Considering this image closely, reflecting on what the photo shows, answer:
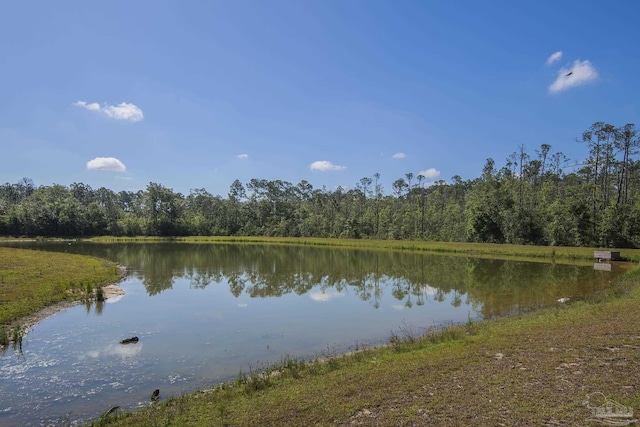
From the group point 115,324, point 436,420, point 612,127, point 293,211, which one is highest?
point 612,127

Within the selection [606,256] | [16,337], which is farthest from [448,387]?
[606,256]

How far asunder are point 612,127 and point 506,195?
19154mm

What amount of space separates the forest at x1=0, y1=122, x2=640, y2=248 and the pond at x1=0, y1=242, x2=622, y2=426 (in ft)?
82.8

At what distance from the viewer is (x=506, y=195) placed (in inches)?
2707

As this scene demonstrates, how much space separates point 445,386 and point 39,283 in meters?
25.2

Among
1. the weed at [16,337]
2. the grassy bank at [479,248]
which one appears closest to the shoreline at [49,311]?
the weed at [16,337]

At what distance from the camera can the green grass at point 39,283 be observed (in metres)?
18.2

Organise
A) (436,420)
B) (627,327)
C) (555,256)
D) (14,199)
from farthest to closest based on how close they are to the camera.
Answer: (14,199)
(555,256)
(627,327)
(436,420)

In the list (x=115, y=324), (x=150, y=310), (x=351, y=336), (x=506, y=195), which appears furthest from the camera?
(x=506, y=195)

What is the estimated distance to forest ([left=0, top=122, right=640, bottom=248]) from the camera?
5772 cm

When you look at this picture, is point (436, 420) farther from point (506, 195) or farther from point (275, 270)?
point (506, 195)

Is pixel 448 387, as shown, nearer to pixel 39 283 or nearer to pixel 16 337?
pixel 16 337

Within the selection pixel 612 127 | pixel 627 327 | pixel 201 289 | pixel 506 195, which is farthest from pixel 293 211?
pixel 627 327

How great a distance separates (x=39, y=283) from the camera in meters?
23.5
